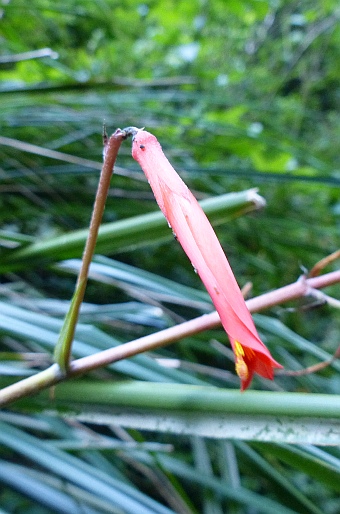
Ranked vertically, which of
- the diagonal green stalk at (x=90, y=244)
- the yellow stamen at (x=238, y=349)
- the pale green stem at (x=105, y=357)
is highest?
the diagonal green stalk at (x=90, y=244)

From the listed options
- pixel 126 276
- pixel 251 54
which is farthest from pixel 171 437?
pixel 251 54

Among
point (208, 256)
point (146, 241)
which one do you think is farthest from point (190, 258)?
point (146, 241)

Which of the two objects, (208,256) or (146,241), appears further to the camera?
(146,241)

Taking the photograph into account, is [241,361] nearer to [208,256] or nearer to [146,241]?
[208,256]

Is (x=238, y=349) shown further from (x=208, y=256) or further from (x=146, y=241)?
(x=146, y=241)

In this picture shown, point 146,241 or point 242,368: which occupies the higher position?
point 146,241

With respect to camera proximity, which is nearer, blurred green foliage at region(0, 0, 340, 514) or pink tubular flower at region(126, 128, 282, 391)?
pink tubular flower at region(126, 128, 282, 391)
